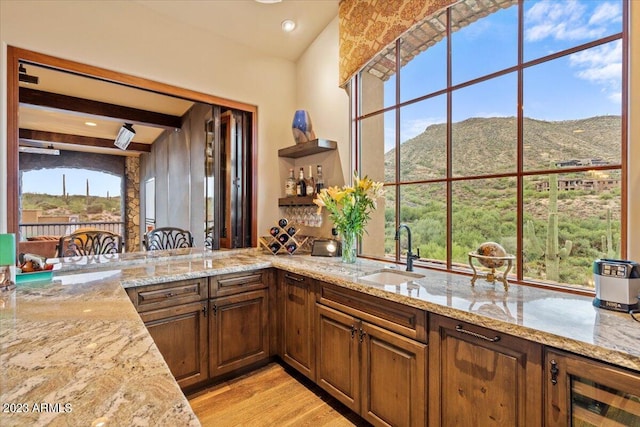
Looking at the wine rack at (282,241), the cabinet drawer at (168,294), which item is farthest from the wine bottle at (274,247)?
the cabinet drawer at (168,294)

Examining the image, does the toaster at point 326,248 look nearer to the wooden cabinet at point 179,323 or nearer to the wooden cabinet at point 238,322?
the wooden cabinet at point 238,322

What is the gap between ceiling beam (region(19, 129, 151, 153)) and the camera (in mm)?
2777

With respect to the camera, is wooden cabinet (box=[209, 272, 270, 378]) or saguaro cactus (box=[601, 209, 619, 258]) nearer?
saguaro cactus (box=[601, 209, 619, 258])

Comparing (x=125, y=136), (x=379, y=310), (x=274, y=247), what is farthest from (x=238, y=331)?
(x=125, y=136)

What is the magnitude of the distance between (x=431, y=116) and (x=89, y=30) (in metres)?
2.53

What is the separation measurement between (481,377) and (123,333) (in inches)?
56.0

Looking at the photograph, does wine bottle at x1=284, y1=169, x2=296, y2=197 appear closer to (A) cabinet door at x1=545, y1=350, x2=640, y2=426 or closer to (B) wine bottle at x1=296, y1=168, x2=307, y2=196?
(B) wine bottle at x1=296, y1=168, x2=307, y2=196

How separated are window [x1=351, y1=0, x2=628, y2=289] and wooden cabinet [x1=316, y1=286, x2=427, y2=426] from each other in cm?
76

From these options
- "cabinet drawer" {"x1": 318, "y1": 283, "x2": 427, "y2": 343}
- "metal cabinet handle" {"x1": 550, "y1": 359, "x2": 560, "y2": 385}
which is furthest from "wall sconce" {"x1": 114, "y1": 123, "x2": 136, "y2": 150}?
"metal cabinet handle" {"x1": 550, "y1": 359, "x2": 560, "y2": 385}

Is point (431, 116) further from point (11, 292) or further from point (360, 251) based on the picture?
point (11, 292)

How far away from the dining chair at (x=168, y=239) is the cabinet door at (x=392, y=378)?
215 cm

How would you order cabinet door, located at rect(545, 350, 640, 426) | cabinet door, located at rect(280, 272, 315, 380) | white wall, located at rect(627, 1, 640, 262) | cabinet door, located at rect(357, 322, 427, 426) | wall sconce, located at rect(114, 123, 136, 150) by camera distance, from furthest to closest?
wall sconce, located at rect(114, 123, 136, 150)
cabinet door, located at rect(280, 272, 315, 380)
cabinet door, located at rect(357, 322, 427, 426)
white wall, located at rect(627, 1, 640, 262)
cabinet door, located at rect(545, 350, 640, 426)

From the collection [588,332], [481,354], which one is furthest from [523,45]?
[481,354]

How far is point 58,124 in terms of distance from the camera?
10.7ft
